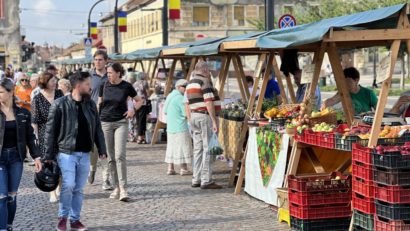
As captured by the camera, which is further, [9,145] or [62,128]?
[62,128]

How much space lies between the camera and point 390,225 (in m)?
6.25

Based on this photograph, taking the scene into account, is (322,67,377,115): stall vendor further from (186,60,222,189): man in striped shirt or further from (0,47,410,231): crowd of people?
(186,60,222,189): man in striped shirt

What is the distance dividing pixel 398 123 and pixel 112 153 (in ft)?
12.5

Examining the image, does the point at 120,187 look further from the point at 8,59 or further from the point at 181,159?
the point at 8,59

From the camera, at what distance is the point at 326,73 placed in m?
51.6

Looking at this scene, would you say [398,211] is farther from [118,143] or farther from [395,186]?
[118,143]

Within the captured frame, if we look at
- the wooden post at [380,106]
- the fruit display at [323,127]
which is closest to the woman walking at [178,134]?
the fruit display at [323,127]

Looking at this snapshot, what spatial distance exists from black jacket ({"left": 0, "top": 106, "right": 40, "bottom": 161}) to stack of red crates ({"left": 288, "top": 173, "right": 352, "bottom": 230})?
274 cm

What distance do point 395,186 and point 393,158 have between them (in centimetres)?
24

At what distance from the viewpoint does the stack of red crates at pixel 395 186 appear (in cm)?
615

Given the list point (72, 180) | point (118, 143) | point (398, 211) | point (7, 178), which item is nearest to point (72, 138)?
point (72, 180)

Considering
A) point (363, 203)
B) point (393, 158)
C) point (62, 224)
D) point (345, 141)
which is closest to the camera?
point (393, 158)

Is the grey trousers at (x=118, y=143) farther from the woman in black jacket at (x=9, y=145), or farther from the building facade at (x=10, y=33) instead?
the building facade at (x=10, y=33)

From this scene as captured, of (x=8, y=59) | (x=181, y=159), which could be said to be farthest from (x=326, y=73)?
(x=181, y=159)
